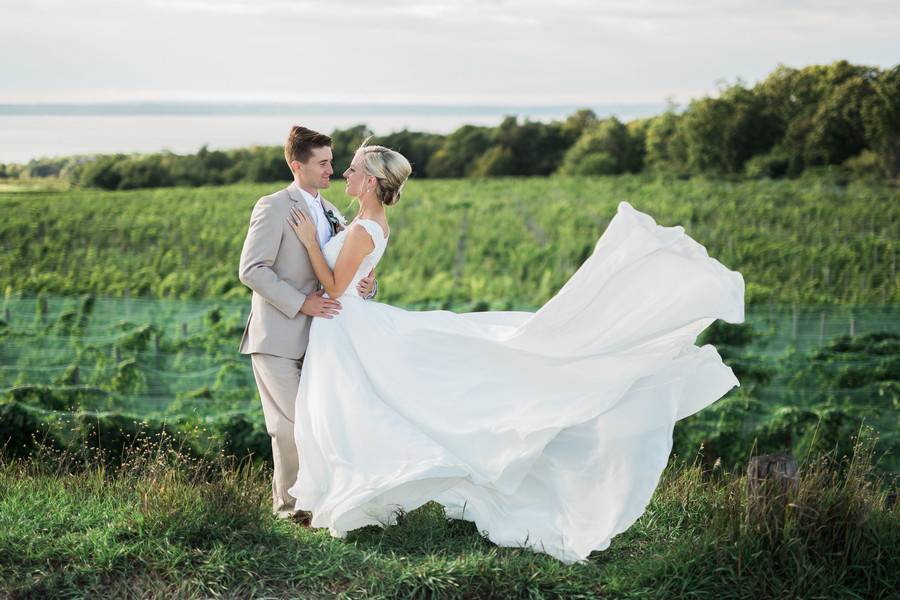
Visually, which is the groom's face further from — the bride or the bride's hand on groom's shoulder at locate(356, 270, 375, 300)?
the bride's hand on groom's shoulder at locate(356, 270, 375, 300)

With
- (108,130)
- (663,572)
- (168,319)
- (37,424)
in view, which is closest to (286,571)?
(663,572)

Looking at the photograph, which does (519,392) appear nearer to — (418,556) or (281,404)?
(418,556)

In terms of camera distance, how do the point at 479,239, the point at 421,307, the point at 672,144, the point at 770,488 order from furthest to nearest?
the point at 672,144
the point at 479,239
the point at 421,307
the point at 770,488

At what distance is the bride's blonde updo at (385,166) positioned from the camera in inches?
160

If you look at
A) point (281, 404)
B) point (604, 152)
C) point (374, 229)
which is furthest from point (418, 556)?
point (604, 152)

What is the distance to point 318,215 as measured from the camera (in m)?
4.33

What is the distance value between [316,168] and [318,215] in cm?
21

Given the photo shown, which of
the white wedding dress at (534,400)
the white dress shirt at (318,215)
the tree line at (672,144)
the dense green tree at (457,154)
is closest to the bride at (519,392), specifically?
the white wedding dress at (534,400)

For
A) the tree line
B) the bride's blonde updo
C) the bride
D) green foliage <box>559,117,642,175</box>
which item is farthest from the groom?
green foliage <box>559,117,642,175</box>

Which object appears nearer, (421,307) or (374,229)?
(374,229)

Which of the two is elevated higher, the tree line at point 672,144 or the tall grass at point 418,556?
the tree line at point 672,144

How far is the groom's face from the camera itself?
425 cm

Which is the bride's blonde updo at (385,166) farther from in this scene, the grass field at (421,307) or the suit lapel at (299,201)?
the grass field at (421,307)

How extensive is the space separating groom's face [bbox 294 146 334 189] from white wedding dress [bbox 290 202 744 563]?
32 centimetres
